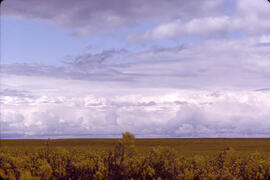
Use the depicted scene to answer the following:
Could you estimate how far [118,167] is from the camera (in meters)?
8.75

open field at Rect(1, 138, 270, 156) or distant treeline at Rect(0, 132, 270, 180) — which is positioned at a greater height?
distant treeline at Rect(0, 132, 270, 180)

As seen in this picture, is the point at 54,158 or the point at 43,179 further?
the point at 54,158

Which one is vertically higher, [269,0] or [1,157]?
[269,0]

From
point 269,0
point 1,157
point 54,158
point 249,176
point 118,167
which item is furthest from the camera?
point 1,157

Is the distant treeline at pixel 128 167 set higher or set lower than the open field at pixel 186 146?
higher

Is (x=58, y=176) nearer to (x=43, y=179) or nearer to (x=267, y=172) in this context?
(x=43, y=179)

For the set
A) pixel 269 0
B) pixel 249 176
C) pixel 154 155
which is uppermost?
pixel 269 0

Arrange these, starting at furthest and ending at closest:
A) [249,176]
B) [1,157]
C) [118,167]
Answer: [1,157], [249,176], [118,167]

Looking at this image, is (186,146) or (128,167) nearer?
(128,167)

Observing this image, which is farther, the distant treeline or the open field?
the open field

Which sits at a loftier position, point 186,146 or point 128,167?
point 128,167

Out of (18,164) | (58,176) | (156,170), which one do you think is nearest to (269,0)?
(156,170)

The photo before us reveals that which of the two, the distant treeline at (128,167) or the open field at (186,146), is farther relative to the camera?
the open field at (186,146)

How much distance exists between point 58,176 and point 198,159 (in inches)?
176
